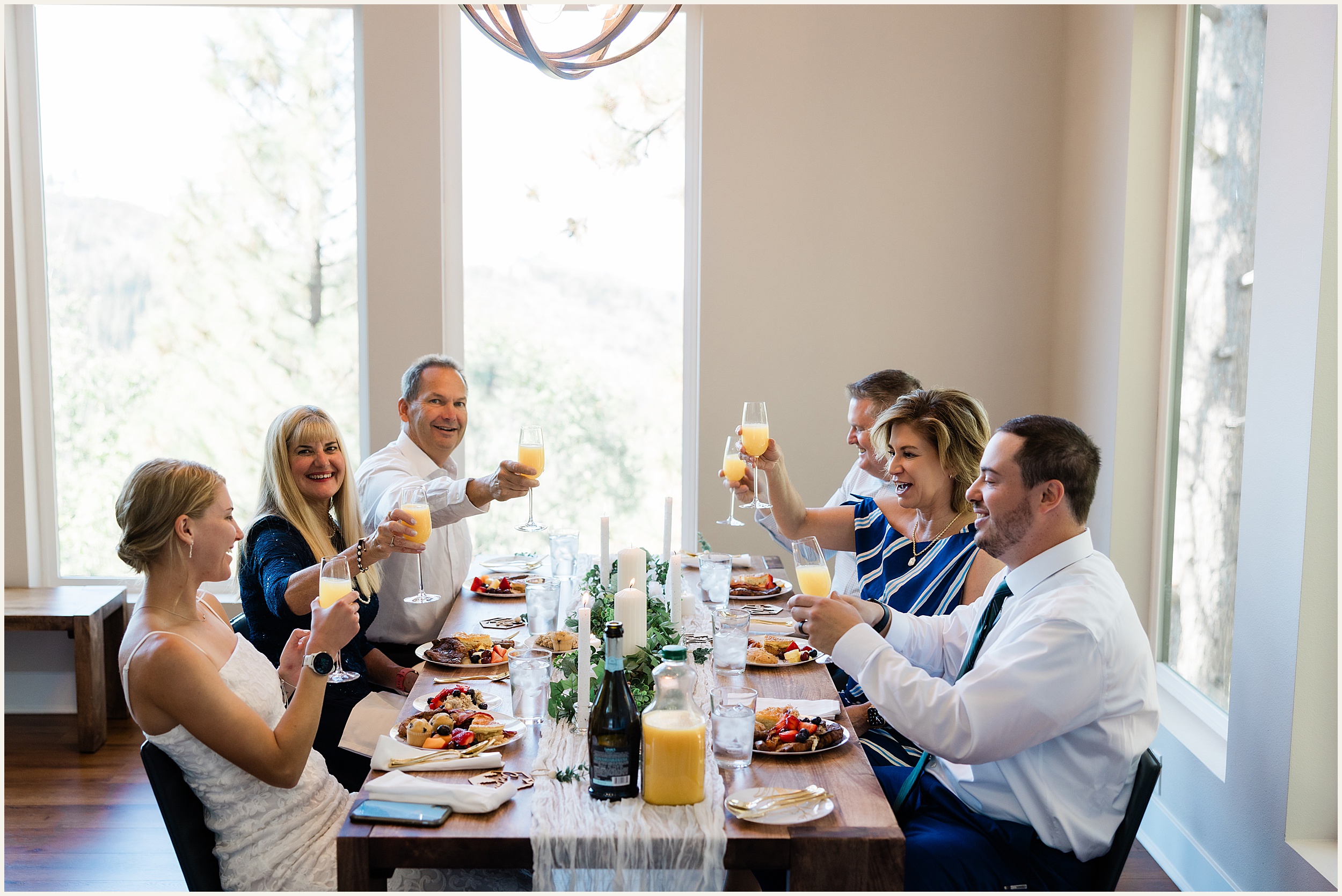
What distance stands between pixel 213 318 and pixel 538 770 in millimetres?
3461

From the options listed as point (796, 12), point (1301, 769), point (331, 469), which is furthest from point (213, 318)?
point (1301, 769)

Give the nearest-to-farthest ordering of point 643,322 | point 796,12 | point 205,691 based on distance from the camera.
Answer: point 205,691 → point 796,12 → point 643,322

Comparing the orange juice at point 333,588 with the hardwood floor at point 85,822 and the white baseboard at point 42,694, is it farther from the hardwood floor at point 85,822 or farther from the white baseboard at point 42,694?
the white baseboard at point 42,694

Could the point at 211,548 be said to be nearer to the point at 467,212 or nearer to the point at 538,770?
the point at 538,770

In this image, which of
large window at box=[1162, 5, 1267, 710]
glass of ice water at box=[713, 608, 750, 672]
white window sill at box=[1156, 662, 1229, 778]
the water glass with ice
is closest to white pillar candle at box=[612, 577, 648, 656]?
glass of ice water at box=[713, 608, 750, 672]

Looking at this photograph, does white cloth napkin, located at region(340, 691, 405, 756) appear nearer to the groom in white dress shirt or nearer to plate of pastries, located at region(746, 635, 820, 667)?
plate of pastries, located at region(746, 635, 820, 667)

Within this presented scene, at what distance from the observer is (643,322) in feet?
15.1

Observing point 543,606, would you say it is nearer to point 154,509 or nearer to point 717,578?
point 717,578

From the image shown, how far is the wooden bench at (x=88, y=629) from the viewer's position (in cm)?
381

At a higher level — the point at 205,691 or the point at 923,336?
the point at 923,336

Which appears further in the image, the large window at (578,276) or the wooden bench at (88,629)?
the large window at (578,276)

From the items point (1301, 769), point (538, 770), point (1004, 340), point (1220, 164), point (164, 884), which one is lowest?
point (164, 884)

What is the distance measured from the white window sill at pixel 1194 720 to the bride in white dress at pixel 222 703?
205cm

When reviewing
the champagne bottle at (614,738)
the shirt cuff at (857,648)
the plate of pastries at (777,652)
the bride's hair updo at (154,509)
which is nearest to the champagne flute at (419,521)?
the bride's hair updo at (154,509)
